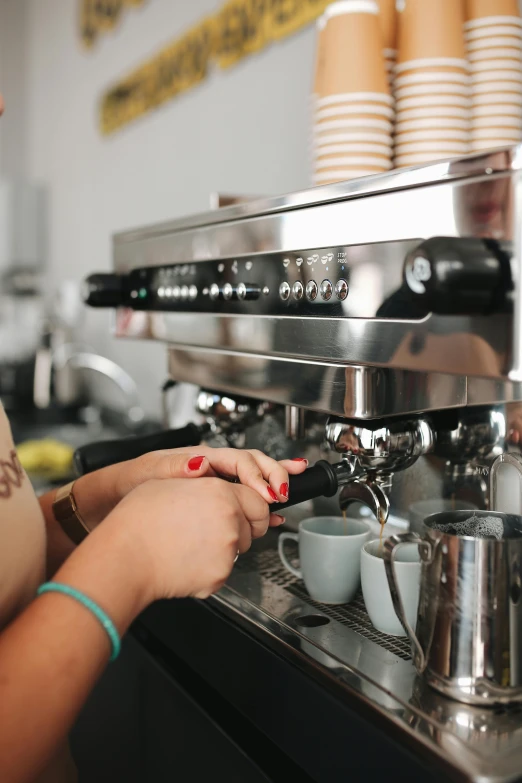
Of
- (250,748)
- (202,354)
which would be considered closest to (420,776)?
(250,748)

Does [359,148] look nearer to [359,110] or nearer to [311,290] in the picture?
[359,110]

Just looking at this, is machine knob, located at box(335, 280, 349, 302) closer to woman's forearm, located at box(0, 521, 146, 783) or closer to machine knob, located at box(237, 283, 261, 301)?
machine knob, located at box(237, 283, 261, 301)

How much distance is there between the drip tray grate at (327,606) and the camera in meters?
0.67

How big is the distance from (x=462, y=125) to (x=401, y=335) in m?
0.29

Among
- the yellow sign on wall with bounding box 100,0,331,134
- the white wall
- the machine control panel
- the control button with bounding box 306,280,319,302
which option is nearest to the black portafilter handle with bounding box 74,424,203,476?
the machine control panel

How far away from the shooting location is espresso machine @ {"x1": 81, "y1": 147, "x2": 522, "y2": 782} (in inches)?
18.9

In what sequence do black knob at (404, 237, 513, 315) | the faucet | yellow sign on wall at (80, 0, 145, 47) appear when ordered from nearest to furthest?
Result: black knob at (404, 237, 513, 315) → the faucet → yellow sign on wall at (80, 0, 145, 47)

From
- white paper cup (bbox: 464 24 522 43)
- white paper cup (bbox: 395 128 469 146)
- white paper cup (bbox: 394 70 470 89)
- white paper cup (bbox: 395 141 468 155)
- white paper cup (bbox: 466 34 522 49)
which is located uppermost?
white paper cup (bbox: 464 24 522 43)

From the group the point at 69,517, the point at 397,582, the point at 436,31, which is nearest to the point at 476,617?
the point at 397,582

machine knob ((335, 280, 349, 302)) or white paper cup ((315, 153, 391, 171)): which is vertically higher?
white paper cup ((315, 153, 391, 171))

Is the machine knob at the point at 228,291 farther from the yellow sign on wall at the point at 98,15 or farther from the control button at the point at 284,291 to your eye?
the yellow sign on wall at the point at 98,15

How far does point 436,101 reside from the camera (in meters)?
0.71

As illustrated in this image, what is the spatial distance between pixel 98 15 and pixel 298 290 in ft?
6.17

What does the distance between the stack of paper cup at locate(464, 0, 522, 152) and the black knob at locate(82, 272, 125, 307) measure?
53cm
